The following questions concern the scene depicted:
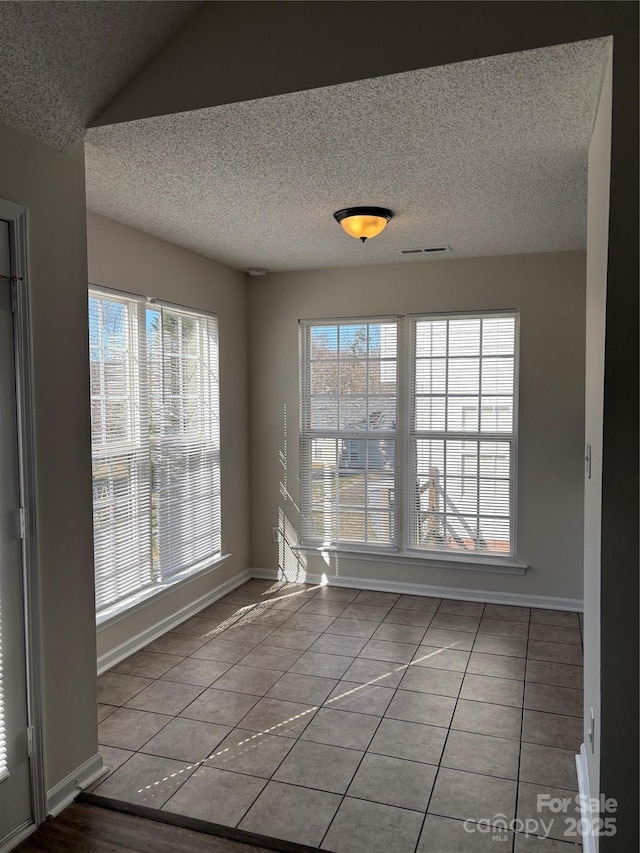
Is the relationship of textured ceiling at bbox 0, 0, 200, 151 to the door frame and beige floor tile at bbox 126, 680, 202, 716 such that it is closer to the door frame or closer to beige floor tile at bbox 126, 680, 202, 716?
the door frame

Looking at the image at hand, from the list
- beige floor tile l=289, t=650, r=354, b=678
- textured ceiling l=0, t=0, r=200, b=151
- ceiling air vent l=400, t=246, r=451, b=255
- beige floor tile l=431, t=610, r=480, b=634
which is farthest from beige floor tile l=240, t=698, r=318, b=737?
ceiling air vent l=400, t=246, r=451, b=255

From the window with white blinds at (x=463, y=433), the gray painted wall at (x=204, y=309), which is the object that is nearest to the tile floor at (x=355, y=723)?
the gray painted wall at (x=204, y=309)

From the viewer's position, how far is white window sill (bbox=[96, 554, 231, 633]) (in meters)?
3.66

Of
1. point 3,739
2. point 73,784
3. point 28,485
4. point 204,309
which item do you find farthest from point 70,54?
point 73,784

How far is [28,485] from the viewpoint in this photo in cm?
234

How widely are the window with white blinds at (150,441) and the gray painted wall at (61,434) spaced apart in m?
0.96

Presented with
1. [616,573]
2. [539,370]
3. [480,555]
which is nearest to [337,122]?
[616,573]

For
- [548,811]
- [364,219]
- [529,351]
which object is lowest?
[548,811]

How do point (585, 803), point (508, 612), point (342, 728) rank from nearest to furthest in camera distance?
point (585, 803) < point (342, 728) < point (508, 612)

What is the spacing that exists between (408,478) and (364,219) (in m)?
2.22

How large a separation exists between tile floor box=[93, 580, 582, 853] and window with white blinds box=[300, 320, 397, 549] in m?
0.80

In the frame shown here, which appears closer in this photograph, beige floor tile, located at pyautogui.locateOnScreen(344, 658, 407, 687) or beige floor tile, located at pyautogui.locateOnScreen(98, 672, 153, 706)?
beige floor tile, located at pyautogui.locateOnScreen(98, 672, 153, 706)

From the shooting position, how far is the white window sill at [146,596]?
144 inches

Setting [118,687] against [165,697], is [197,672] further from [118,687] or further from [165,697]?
[118,687]
